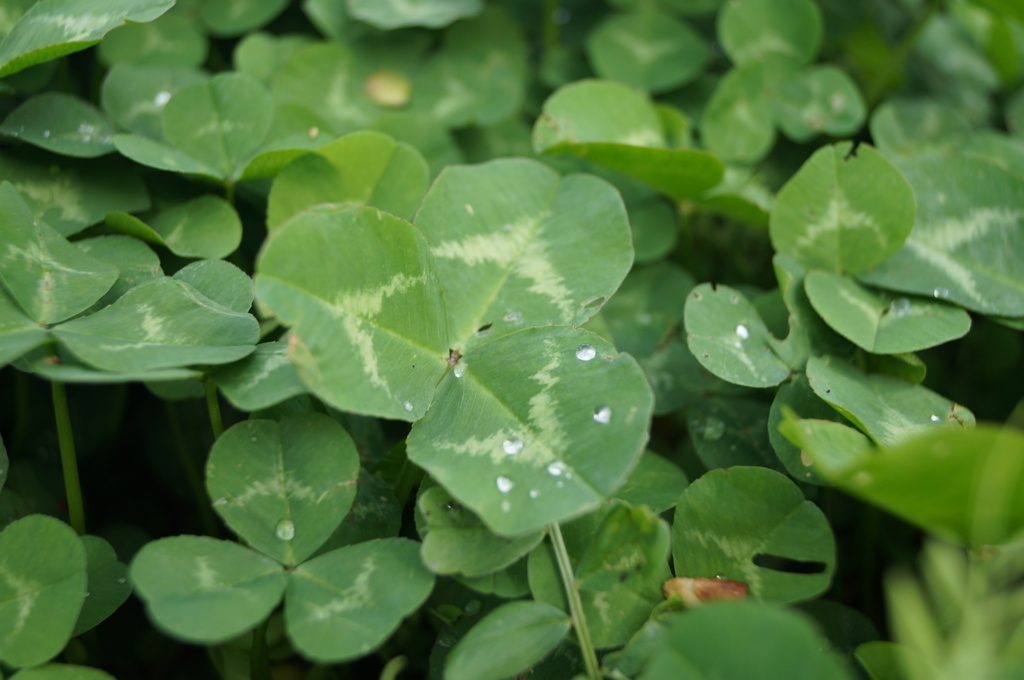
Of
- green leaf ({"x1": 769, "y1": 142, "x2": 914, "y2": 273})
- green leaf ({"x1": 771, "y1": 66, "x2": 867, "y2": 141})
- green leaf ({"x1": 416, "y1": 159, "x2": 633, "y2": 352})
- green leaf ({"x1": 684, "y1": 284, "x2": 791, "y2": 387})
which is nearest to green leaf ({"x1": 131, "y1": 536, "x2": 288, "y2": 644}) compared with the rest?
green leaf ({"x1": 416, "y1": 159, "x2": 633, "y2": 352})

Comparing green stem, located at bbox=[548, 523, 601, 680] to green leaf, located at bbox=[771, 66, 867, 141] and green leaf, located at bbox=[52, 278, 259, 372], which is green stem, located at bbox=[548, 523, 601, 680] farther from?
green leaf, located at bbox=[771, 66, 867, 141]

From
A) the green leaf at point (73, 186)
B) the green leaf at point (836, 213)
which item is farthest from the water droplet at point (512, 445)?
the green leaf at point (73, 186)

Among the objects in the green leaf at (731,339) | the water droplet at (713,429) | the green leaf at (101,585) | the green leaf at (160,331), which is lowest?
the water droplet at (713,429)

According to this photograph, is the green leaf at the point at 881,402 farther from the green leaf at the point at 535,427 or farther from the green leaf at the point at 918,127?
the green leaf at the point at 918,127

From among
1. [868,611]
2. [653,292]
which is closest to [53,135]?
[653,292]

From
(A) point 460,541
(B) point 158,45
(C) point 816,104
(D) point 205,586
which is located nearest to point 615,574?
(A) point 460,541

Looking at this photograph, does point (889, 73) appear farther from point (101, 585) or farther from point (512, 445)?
point (101, 585)

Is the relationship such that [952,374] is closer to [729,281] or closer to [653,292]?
[729,281]
